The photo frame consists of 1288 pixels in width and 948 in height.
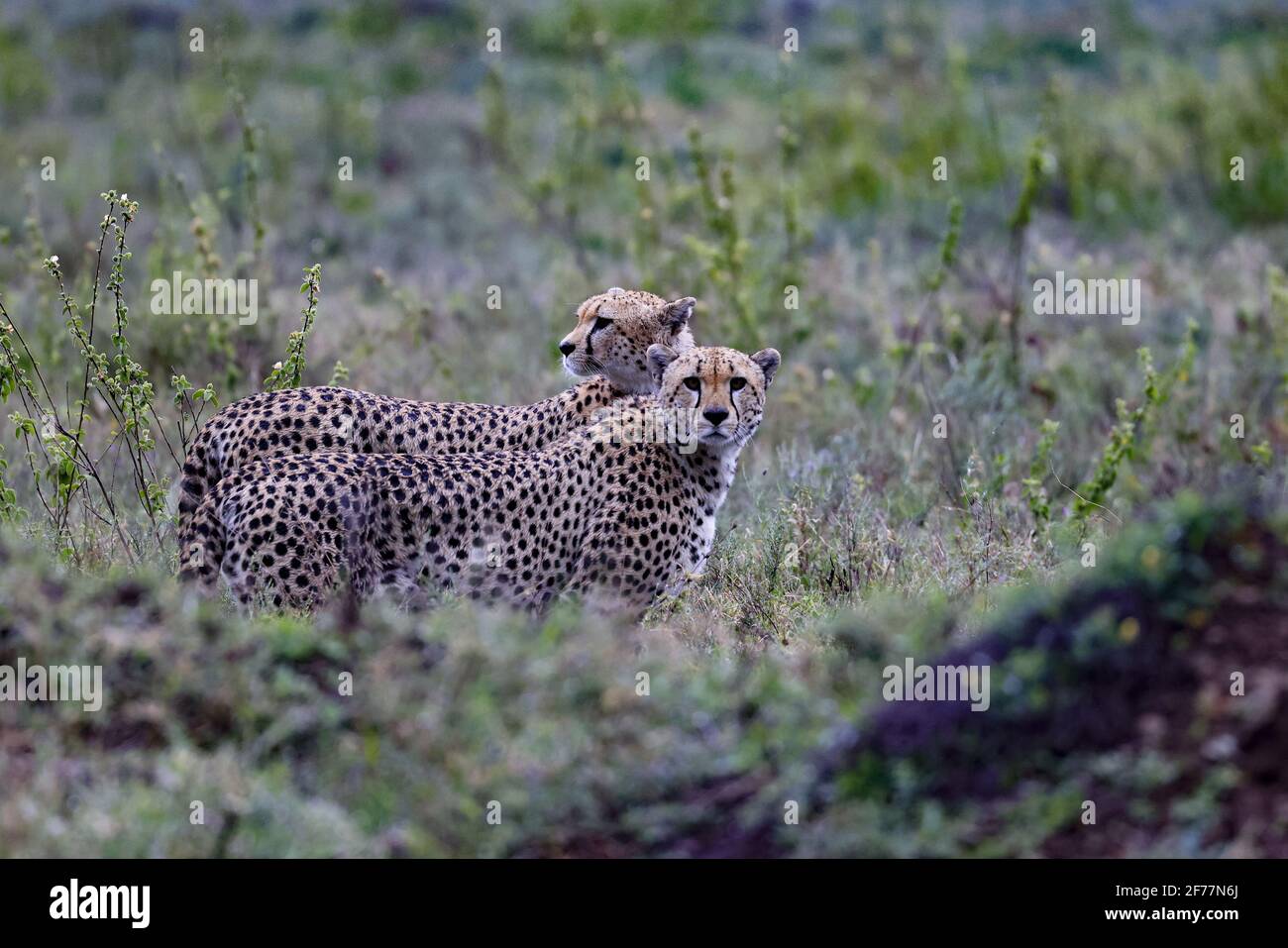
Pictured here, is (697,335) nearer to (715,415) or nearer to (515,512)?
(715,415)

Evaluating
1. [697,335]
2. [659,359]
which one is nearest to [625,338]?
[659,359]

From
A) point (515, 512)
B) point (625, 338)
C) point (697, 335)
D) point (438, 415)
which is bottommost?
point (515, 512)

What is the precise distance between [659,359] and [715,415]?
49 cm

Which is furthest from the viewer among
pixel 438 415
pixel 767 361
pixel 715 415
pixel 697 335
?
pixel 697 335

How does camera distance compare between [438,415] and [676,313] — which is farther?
[676,313]

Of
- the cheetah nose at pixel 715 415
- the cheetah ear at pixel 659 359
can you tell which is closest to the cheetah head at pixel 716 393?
the cheetah nose at pixel 715 415

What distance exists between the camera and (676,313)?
23.7ft

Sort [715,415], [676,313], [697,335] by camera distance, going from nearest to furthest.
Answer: [715,415] → [676,313] → [697,335]

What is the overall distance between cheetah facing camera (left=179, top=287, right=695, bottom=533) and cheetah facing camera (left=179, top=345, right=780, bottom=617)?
1.18 ft

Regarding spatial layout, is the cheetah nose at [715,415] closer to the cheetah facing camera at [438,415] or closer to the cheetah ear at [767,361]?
the cheetah ear at [767,361]

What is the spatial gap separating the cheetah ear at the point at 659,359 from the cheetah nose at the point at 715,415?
441mm

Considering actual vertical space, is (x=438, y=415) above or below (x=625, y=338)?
below

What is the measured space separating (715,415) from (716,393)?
8 cm
